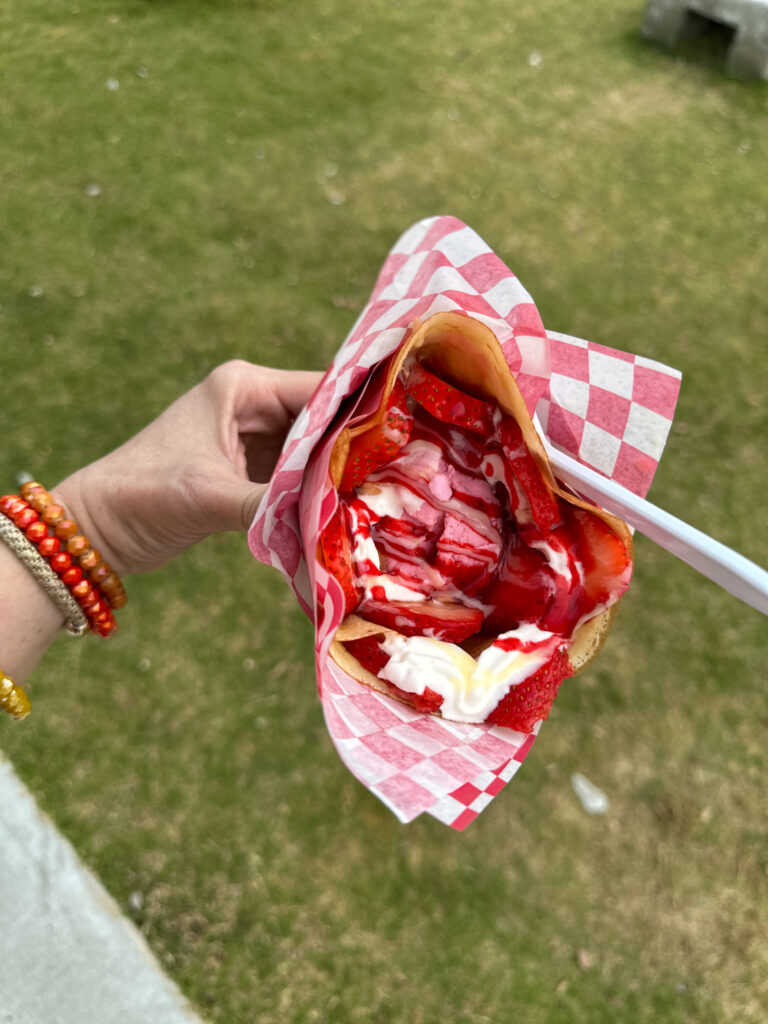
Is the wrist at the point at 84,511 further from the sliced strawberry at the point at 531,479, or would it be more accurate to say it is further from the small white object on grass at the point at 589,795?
the small white object on grass at the point at 589,795

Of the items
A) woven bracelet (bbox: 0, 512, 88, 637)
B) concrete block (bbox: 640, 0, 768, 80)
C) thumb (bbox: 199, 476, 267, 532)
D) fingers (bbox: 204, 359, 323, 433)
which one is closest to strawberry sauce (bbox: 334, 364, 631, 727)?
thumb (bbox: 199, 476, 267, 532)

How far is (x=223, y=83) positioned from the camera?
3674mm

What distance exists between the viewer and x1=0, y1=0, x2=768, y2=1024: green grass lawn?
2088mm

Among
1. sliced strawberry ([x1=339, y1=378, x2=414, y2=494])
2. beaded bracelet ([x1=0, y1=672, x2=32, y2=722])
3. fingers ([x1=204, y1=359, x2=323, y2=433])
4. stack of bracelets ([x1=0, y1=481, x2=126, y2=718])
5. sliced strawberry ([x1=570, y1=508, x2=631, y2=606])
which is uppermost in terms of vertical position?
sliced strawberry ([x1=339, y1=378, x2=414, y2=494])

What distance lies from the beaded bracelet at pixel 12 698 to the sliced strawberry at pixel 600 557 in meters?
1.09

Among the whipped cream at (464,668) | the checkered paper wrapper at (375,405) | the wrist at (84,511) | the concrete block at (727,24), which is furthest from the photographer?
the concrete block at (727,24)

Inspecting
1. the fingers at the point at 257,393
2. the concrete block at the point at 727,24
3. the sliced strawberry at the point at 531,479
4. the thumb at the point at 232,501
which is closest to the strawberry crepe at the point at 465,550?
the sliced strawberry at the point at 531,479

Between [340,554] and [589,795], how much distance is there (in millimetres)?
1673

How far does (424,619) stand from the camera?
1131 mm

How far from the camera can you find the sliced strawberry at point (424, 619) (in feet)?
3.68

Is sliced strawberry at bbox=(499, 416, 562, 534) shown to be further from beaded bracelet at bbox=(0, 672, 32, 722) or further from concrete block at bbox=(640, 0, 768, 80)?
concrete block at bbox=(640, 0, 768, 80)

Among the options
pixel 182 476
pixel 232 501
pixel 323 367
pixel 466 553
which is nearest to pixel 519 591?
pixel 466 553

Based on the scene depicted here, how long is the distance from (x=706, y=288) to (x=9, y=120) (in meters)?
3.40

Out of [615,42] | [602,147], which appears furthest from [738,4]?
[602,147]
